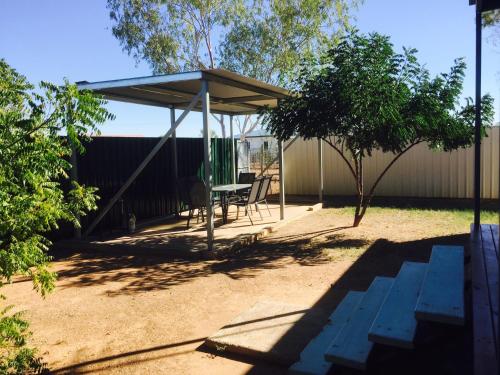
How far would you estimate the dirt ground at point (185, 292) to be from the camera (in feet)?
10.9

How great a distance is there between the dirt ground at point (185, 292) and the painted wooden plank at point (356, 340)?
567 mm

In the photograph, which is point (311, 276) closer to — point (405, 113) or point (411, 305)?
point (411, 305)

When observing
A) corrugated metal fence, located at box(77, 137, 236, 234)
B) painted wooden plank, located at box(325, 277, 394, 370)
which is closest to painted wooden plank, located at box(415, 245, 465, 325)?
painted wooden plank, located at box(325, 277, 394, 370)

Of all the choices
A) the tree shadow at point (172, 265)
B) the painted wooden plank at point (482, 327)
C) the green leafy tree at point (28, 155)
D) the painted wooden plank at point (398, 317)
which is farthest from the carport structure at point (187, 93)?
the painted wooden plank at point (482, 327)

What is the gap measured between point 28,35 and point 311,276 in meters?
12.3

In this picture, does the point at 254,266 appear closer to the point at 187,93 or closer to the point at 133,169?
the point at 133,169

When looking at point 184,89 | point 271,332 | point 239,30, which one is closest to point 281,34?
point 239,30

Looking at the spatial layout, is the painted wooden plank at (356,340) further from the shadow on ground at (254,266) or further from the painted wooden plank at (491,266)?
the painted wooden plank at (491,266)

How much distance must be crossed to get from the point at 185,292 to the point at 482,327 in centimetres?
328

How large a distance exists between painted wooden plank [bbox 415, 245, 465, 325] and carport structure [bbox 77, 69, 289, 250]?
351 centimetres

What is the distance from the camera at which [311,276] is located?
522cm

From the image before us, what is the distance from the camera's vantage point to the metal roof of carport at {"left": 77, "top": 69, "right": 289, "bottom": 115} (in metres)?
6.21

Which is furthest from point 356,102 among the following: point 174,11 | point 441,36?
point 174,11

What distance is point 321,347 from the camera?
300 centimetres
